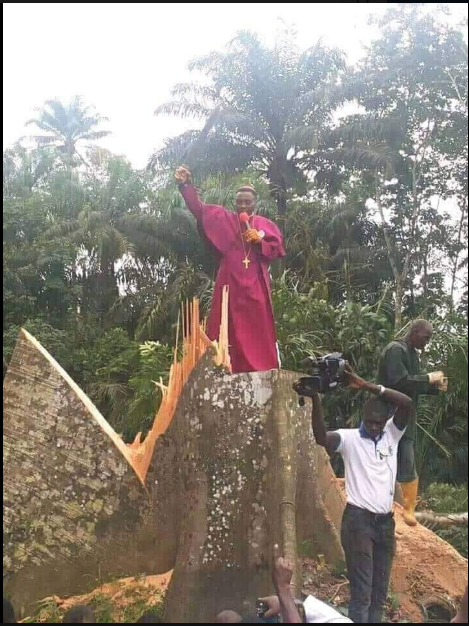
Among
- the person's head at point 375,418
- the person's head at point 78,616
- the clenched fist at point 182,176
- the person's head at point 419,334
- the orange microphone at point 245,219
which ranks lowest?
the person's head at point 78,616

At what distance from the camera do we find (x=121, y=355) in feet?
22.2

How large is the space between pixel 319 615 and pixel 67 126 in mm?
7385

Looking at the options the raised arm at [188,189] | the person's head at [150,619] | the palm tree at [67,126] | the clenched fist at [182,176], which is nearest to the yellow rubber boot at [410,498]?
the person's head at [150,619]

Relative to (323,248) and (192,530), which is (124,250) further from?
(192,530)

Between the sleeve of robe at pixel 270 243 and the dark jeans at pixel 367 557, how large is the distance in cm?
217

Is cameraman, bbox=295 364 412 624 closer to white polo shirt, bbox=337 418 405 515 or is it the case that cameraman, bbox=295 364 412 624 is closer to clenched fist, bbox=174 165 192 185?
white polo shirt, bbox=337 418 405 515

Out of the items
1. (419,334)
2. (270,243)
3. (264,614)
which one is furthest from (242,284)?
(264,614)

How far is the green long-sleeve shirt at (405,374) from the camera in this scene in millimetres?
4184

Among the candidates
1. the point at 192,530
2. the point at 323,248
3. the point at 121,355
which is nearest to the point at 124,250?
the point at 121,355

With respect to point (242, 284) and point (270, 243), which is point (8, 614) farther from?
point (270, 243)

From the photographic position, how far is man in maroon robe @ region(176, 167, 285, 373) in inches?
202

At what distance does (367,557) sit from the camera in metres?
3.66

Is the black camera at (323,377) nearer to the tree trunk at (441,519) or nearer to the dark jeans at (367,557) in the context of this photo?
the dark jeans at (367,557)

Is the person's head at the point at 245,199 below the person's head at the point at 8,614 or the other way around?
the other way around
